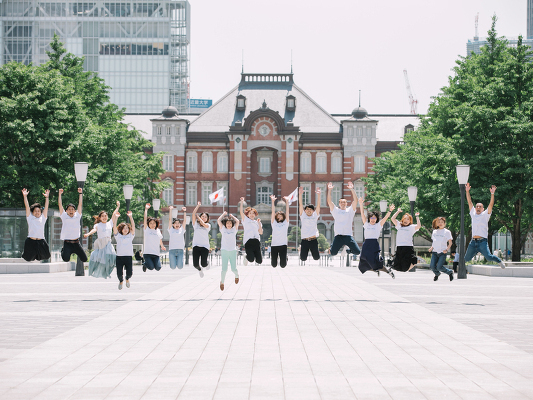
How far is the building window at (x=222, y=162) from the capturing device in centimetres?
8456

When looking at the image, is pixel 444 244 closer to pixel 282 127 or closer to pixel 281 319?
pixel 281 319

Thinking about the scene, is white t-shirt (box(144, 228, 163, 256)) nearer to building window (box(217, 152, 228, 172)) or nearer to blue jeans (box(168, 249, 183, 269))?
blue jeans (box(168, 249, 183, 269))

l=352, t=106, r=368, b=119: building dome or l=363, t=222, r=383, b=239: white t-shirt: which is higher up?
l=352, t=106, r=368, b=119: building dome

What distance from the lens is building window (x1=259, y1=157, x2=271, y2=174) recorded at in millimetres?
84750

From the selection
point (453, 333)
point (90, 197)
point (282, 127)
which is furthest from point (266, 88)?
point (453, 333)

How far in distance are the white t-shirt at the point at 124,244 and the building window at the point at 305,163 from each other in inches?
2699

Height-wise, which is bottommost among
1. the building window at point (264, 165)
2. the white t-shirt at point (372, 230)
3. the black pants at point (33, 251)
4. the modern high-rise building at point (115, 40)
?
the black pants at point (33, 251)

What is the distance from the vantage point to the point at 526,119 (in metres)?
34.4

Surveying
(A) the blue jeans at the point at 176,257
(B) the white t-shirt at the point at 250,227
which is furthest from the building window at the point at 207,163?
(B) the white t-shirt at the point at 250,227

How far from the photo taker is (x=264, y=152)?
84375 mm

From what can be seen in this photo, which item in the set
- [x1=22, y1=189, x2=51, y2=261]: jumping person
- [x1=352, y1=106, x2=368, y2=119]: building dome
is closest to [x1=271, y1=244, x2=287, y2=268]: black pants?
[x1=22, y1=189, x2=51, y2=261]: jumping person

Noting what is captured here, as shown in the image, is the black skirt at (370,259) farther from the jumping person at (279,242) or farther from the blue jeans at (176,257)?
the blue jeans at (176,257)

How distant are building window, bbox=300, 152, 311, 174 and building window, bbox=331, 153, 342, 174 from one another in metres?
2.69

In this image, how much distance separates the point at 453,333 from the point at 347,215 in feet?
12.3
